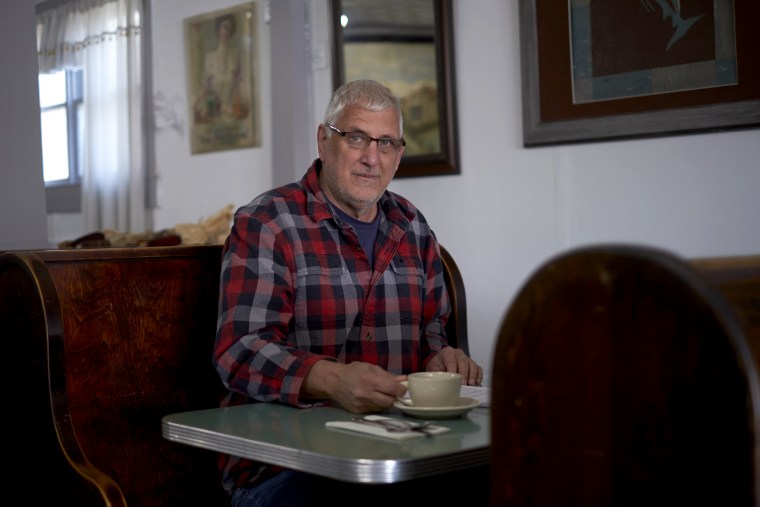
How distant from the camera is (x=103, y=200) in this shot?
8.87m

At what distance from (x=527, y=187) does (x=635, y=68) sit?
0.79 metres

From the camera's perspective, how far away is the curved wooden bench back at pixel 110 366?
7.36 feet

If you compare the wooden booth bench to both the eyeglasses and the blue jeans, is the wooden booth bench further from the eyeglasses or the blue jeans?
the eyeglasses

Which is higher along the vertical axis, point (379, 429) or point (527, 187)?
point (527, 187)

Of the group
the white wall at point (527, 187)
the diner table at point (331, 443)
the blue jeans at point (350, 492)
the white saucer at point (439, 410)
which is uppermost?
the white wall at point (527, 187)

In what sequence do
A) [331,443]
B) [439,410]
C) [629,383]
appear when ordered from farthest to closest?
[439,410] < [331,443] < [629,383]

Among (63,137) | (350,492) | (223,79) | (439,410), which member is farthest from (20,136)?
(63,137)

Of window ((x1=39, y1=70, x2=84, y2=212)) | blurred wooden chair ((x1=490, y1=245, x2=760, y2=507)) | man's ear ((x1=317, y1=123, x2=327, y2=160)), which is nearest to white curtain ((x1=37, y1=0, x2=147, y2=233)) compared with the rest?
window ((x1=39, y1=70, x2=84, y2=212))

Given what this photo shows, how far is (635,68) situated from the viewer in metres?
4.18

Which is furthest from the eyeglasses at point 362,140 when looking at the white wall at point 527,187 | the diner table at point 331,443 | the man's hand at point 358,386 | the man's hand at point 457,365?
the white wall at point 527,187

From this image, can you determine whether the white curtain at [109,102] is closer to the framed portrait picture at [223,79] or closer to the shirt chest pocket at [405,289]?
the framed portrait picture at [223,79]

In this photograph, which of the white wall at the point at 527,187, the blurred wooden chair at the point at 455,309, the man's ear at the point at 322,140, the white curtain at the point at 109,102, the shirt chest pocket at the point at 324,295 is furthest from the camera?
the white curtain at the point at 109,102

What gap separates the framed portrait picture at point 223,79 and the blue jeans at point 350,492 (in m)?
4.98

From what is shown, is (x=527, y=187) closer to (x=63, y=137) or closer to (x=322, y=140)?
(x=322, y=140)
